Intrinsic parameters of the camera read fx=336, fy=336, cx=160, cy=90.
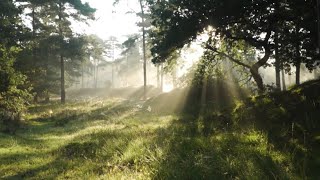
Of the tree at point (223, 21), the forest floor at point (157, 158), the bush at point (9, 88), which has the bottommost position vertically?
the forest floor at point (157, 158)

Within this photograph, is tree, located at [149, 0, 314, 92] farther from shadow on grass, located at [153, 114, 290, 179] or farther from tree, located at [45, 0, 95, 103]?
tree, located at [45, 0, 95, 103]

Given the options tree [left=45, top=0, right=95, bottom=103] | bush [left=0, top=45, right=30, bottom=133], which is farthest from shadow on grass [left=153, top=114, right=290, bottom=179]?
tree [left=45, top=0, right=95, bottom=103]

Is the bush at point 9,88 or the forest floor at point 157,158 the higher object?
the bush at point 9,88

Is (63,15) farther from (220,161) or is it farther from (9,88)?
(220,161)

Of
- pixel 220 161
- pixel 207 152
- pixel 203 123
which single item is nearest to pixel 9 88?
pixel 203 123

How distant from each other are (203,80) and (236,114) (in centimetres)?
1082

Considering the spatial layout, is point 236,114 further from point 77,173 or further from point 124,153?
point 77,173

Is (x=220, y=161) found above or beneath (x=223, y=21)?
beneath

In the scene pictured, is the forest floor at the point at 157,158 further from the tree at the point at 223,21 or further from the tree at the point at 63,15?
the tree at the point at 63,15

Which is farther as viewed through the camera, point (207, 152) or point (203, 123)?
point (203, 123)

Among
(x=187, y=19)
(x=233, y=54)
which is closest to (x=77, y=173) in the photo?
(x=187, y=19)

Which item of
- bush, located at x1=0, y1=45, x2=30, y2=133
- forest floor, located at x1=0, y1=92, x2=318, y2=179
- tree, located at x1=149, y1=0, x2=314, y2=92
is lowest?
forest floor, located at x1=0, y1=92, x2=318, y2=179

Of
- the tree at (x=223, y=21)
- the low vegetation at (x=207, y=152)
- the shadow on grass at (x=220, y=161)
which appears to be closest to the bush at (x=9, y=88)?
the low vegetation at (x=207, y=152)

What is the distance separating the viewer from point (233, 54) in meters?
24.0
